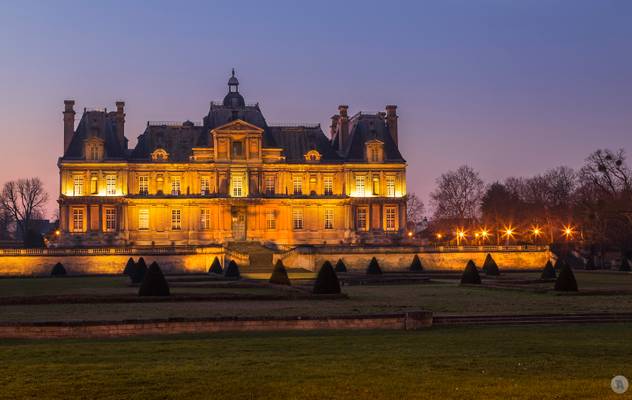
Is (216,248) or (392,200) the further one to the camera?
(392,200)

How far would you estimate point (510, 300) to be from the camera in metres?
27.7

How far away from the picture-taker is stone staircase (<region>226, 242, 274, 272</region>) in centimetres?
5073

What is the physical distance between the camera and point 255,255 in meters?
53.1

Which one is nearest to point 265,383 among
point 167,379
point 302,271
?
point 167,379

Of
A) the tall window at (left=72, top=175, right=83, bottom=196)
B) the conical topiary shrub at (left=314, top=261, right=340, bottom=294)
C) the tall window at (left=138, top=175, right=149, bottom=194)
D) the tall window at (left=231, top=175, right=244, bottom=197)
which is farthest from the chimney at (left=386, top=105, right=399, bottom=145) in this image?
the conical topiary shrub at (left=314, top=261, right=340, bottom=294)

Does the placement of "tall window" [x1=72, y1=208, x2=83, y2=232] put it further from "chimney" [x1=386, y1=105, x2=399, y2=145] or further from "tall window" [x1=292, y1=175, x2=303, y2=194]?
"chimney" [x1=386, y1=105, x2=399, y2=145]

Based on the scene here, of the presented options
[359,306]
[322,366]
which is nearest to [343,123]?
[359,306]

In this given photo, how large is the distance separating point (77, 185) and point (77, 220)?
94.0 inches

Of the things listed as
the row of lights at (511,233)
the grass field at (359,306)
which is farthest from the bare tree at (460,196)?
the grass field at (359,306)

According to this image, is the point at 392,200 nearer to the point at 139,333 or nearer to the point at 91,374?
the point at 139,333

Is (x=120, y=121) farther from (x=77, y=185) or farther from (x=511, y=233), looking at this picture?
(x=511, y=233)

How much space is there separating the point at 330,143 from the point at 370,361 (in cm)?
5686

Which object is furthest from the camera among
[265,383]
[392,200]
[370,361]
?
[392,200]

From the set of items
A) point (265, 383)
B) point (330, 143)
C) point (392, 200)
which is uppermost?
A: point (330, 143)
